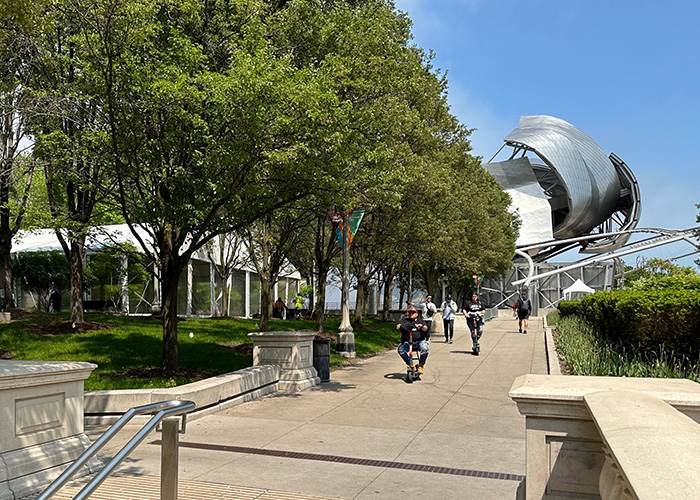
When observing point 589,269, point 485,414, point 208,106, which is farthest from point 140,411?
point 589,269

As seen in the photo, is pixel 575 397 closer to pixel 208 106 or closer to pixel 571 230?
pixel 208 106

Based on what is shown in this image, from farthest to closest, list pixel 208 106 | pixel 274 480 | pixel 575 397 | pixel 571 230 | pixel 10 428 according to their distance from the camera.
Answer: pixel 571 230 → pixel 208 106 → pixel 274 480 → pixel 10 428 → pixel 575 397

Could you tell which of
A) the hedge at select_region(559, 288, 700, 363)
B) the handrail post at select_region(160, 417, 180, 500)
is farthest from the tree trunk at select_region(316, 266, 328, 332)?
the handrail post at select_region(160, 417, 180, 500)

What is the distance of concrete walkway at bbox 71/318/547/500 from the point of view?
21.5ft

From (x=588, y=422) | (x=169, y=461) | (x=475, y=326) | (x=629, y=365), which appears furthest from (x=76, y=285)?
(x=588, y=422)

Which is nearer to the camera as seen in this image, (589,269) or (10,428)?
(10,428)

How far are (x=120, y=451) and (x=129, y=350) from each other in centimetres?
1261

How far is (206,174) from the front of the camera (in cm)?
1231

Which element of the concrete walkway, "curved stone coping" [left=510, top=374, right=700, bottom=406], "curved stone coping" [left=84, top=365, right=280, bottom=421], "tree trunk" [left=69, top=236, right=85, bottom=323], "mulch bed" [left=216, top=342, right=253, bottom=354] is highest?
"tree trunk" [left=69, top=236, right=85, bottom=323]

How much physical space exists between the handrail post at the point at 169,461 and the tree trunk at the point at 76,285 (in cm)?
1550

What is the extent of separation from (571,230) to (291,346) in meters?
87.0

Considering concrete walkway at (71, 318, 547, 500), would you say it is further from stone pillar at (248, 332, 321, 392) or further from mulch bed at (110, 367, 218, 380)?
mulch bed at (110, 367, 218, 380)

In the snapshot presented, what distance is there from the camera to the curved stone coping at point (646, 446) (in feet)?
6.59

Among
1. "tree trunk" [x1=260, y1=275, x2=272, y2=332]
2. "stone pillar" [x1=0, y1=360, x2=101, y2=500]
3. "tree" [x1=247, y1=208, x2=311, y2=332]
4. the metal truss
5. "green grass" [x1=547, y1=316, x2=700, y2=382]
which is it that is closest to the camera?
"stone pillar" [x1=0, y1=360, x2=101, y2=500]
